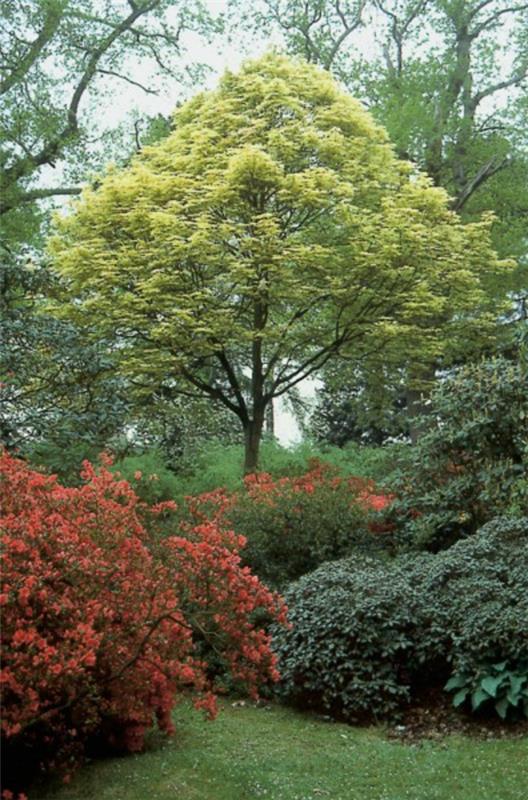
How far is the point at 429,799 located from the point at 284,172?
7316 mm

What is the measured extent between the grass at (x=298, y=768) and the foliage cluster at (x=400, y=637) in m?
0.30

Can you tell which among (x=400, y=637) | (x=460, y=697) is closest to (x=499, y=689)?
(x=460, y=697)

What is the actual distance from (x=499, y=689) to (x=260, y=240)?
5.42m

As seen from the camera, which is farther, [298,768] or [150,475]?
[150,475]

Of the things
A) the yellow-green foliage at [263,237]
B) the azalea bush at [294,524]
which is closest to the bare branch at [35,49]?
the yellow-green foliage at [263,237]

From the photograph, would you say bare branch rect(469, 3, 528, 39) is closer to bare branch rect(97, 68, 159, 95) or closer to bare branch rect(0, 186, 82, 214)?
bare branch rect(97, 68, 159, 95)

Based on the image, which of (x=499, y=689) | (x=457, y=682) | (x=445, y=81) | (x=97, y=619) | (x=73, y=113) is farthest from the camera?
(x=445, y=81)

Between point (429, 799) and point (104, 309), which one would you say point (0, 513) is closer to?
point (429, 799)

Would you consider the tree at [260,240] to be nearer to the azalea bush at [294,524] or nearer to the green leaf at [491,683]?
the azalea bush at [294,524]

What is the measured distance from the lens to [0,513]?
3449 millimetres

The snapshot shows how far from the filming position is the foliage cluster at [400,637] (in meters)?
4.29

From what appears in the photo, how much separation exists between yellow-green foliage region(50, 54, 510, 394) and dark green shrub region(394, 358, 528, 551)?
2294 mm

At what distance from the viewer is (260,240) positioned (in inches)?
332

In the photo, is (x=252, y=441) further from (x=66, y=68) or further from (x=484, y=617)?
(x=66, y=68)
